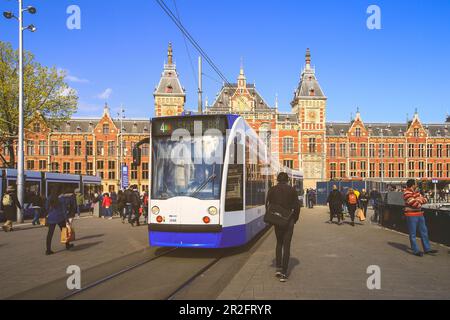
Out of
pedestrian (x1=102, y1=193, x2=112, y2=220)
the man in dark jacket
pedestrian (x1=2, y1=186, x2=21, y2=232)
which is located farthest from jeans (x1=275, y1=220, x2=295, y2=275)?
pedestrian (x1=102, y1=193, x2=112, y2=220)

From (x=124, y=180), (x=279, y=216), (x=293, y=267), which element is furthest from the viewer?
(x=124, y=180)

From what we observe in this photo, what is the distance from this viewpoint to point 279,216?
8148 millimetres

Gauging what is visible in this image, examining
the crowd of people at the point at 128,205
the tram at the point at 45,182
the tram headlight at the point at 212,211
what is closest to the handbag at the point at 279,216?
the tram headlight at the point at 212,211

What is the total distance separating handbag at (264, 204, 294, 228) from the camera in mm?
8125

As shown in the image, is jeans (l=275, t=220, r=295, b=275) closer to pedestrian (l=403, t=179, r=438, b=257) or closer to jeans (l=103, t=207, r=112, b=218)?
pedestrian (l=403, t=179, r=438, b=257)

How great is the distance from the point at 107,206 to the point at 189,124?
17.8 m

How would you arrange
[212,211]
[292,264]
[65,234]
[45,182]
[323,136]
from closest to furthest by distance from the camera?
1. [292,264]
2. [212,211]
3. [65,234]
4. [45,182]
5. [323,136]

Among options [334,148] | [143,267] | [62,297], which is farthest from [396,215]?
[334,148]

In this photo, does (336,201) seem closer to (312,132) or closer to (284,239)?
(284,239)

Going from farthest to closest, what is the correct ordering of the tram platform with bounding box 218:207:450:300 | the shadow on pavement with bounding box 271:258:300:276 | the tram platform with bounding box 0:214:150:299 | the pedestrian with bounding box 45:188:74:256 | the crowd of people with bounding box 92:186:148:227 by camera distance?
the crowd of people with bounding box 92:186:148:227
the pedestrian with bounding box 45:188:74:256
the shadow on pavement with bounding box 271:258:300:276
the tram platform with bounding box 0:214:150:299
the tram platform with bounding box 218:207:450:300

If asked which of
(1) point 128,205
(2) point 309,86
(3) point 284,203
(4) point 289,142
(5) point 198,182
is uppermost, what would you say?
(2) point 309,86

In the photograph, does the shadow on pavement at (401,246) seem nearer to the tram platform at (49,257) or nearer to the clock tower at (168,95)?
the tram platform at (49,257)

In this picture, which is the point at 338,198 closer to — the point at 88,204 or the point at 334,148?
the point at 88,204

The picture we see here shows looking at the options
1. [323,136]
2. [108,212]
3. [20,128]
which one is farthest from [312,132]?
[20,128]
